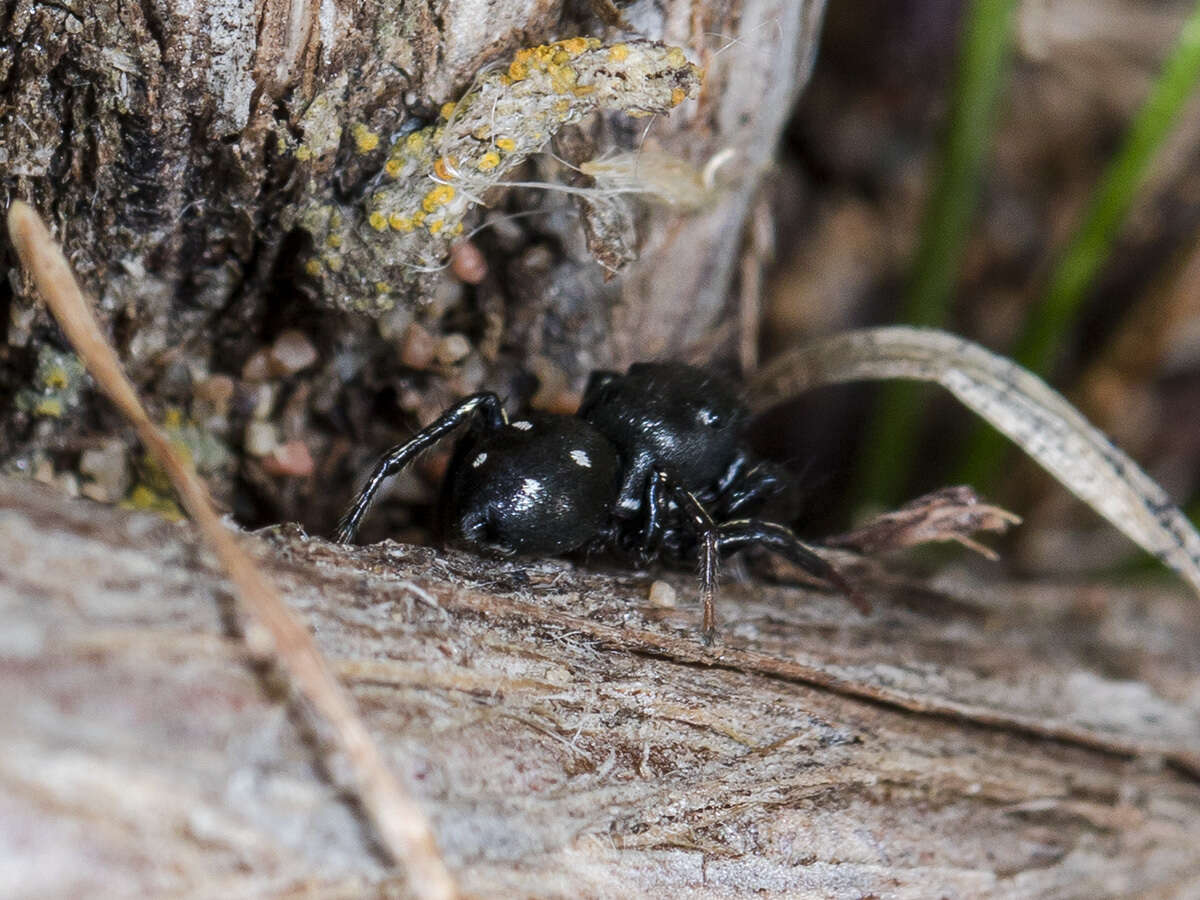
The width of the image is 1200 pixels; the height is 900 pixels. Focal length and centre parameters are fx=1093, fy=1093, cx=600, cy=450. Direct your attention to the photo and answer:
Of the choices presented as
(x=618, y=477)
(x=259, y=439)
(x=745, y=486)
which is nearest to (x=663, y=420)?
(x=618, y=477)

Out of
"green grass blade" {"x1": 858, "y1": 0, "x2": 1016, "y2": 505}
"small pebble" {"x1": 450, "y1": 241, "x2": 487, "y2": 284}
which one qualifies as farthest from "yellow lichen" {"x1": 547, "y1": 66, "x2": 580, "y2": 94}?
"green grass blade" {"x1": 858, "y1": 0, "x2": 1016, "y2": 505}

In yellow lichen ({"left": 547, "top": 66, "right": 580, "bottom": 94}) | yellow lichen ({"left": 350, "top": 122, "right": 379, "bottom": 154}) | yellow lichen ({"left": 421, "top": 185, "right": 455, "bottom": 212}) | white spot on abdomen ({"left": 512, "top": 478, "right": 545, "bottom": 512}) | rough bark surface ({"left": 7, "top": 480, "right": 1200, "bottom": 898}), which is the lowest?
rough bark surface ({"left": 7, "top": 480, "right": 1200, "bottom": 898})

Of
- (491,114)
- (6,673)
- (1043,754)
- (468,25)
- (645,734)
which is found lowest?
(1043,754)

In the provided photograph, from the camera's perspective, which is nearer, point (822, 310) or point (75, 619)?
point (75, 619)

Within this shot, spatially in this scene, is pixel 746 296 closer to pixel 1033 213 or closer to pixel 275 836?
pixel 1033 213

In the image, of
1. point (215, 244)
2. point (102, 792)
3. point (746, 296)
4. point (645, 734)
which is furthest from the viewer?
point (746, 296)

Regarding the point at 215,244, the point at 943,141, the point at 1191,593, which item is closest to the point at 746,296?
the point at 943,141

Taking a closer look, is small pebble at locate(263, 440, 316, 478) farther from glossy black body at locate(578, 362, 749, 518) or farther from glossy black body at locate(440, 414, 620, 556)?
glossy black body at locate(578, 362, 749, 518)
